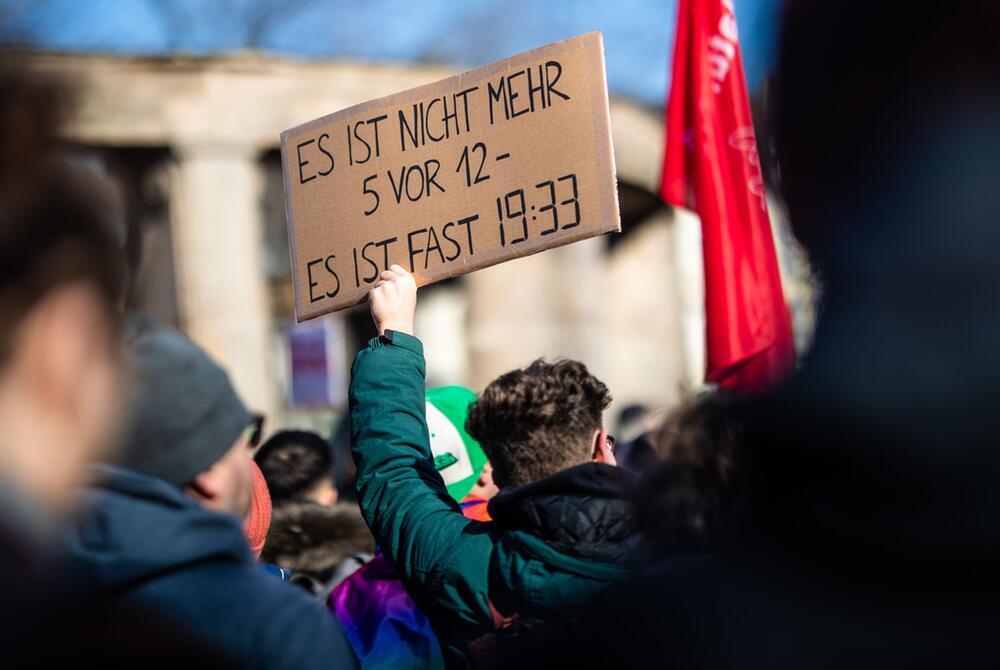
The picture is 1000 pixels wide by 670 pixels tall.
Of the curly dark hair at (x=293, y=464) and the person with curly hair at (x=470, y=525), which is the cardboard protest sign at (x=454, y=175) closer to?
the person with curly hair at (x=470, y=525)

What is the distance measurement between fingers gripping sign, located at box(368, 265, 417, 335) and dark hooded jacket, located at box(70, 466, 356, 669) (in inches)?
39.7

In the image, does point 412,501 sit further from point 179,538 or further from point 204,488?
point 179,538

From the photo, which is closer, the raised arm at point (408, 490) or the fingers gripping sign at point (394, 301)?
the raised arm at point (408, 490)

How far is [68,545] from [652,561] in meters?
0.62

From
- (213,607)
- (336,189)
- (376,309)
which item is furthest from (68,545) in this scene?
(336,189)

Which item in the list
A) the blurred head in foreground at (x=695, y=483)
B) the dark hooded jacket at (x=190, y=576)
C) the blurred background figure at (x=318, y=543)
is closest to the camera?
the blurred head in foreground at (x=695, y=483)

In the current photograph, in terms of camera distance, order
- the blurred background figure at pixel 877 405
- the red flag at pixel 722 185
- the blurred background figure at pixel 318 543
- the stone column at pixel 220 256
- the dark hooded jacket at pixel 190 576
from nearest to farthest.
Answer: the blurred background figure at pixel 877 405
the dark hooded jacket at pixel 190 576
the blurred background figure at pixel 318 543
the red flag at pixel 722 185
the stone column at pixel 220 256

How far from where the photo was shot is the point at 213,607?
1.39 metres

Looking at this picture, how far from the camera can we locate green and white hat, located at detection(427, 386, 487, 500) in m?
3.27

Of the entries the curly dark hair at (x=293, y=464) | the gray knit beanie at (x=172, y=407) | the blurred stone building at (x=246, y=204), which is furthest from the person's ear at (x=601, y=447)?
the blurred stone building at (x=246, y=204)

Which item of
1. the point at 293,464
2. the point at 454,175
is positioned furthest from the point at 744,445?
the point at 293,464

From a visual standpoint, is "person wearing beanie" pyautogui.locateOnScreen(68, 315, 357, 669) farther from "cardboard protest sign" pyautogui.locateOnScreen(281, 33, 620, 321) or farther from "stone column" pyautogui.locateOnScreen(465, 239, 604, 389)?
"stone column" pyautogui.locateOnScreen(465, 239, 604, 389)

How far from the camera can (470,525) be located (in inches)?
84.6

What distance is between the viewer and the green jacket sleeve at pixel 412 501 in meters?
2.08
